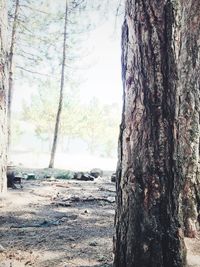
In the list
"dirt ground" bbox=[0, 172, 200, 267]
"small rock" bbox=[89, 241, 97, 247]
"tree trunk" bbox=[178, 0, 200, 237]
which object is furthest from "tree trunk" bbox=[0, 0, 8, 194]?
"tree trunk" bbox=[178, 0, 200, 237]

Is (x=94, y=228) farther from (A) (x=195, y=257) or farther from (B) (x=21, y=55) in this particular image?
(B) (x=21, y=55)

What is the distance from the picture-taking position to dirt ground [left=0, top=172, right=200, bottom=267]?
132 inches

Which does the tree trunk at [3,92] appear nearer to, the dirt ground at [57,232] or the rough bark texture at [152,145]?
the dirt ground at [57,232]

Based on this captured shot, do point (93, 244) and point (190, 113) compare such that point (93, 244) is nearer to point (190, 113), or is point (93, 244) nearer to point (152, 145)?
point (152, 145)

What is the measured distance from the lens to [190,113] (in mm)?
4180

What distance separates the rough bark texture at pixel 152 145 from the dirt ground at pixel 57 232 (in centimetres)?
65

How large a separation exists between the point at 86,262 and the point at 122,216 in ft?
2.75

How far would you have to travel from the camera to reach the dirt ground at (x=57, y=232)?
3350 mm

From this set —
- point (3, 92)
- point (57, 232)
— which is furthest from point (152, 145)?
point (3, 92)

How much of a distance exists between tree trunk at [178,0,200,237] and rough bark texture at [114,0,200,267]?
1.46m

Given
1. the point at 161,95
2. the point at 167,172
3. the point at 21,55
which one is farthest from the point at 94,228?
the point at 21,55

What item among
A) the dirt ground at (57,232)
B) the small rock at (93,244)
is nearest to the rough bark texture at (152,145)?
the dirt ground at (57,232)

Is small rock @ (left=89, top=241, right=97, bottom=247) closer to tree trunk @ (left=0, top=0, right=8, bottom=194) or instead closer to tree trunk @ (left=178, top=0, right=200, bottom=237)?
tree trunk @ (left=178, top=0, right=200, bottom=237)

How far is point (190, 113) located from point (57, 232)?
2401 mm
